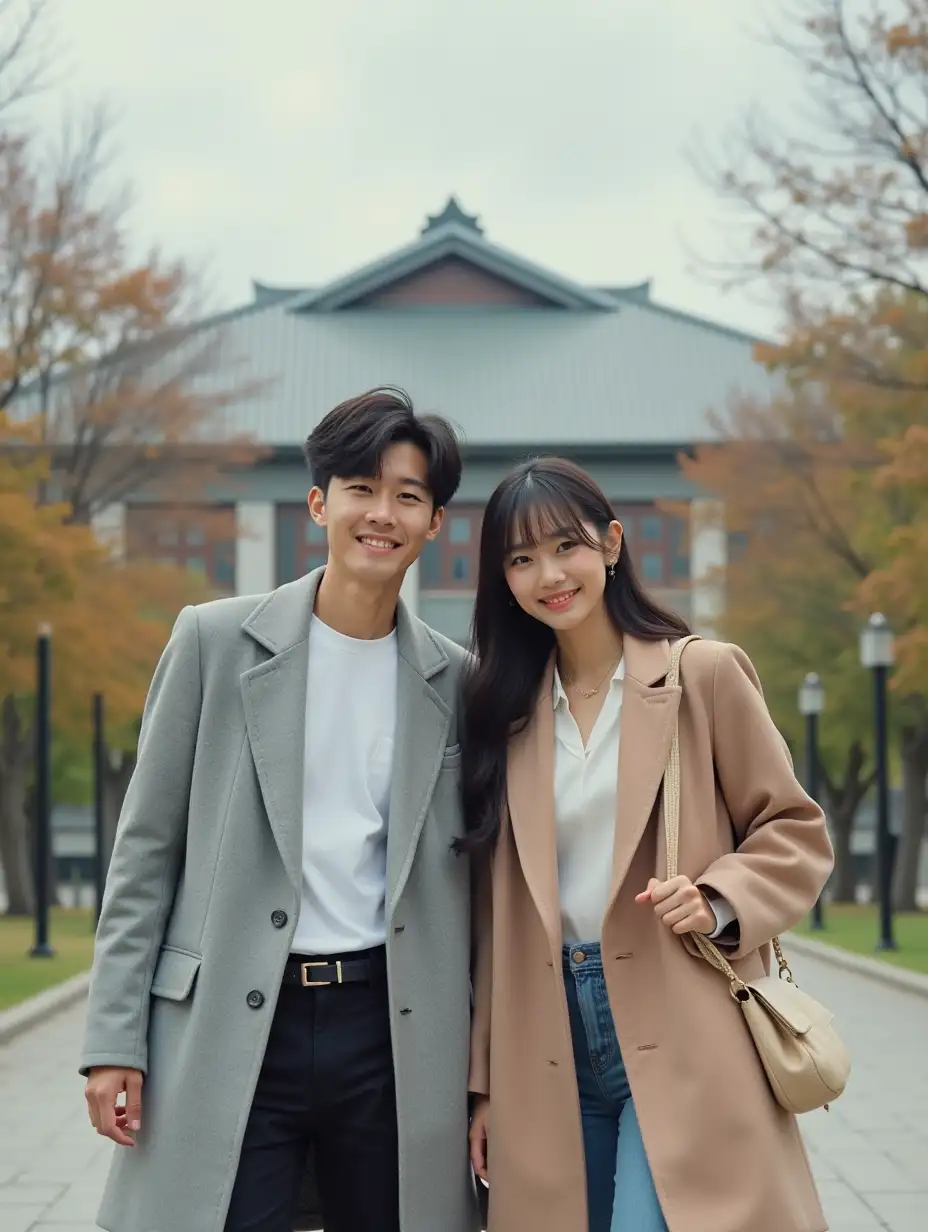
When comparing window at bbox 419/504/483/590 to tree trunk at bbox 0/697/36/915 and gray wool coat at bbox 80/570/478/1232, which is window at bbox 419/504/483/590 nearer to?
tree trunk at bbox 0/697/36/915

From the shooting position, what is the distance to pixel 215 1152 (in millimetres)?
3408

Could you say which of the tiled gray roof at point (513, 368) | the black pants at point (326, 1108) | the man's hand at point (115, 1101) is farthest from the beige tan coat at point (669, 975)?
the tiled gray roof at point (513, 368)

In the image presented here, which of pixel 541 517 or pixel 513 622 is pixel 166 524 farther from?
pixel 541 517

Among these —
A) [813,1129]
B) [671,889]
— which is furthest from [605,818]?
[813,1129]

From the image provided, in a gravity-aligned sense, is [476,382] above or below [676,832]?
above

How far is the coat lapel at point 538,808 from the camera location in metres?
3.54

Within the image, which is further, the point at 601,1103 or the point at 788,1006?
the point at 601,1103

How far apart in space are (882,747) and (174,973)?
15.3 meters

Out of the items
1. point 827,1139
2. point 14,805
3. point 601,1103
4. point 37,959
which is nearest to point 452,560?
point 14,805

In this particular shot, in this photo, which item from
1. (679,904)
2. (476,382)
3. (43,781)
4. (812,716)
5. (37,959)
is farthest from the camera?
(476,382)

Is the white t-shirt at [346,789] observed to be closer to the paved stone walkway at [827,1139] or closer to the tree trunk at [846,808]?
the paved stone walkway at [827,1139]

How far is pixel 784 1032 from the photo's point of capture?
344 centimetres

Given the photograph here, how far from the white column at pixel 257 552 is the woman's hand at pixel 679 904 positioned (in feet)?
112

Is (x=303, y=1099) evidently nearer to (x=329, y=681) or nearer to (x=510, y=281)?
(x=329, y=681)
